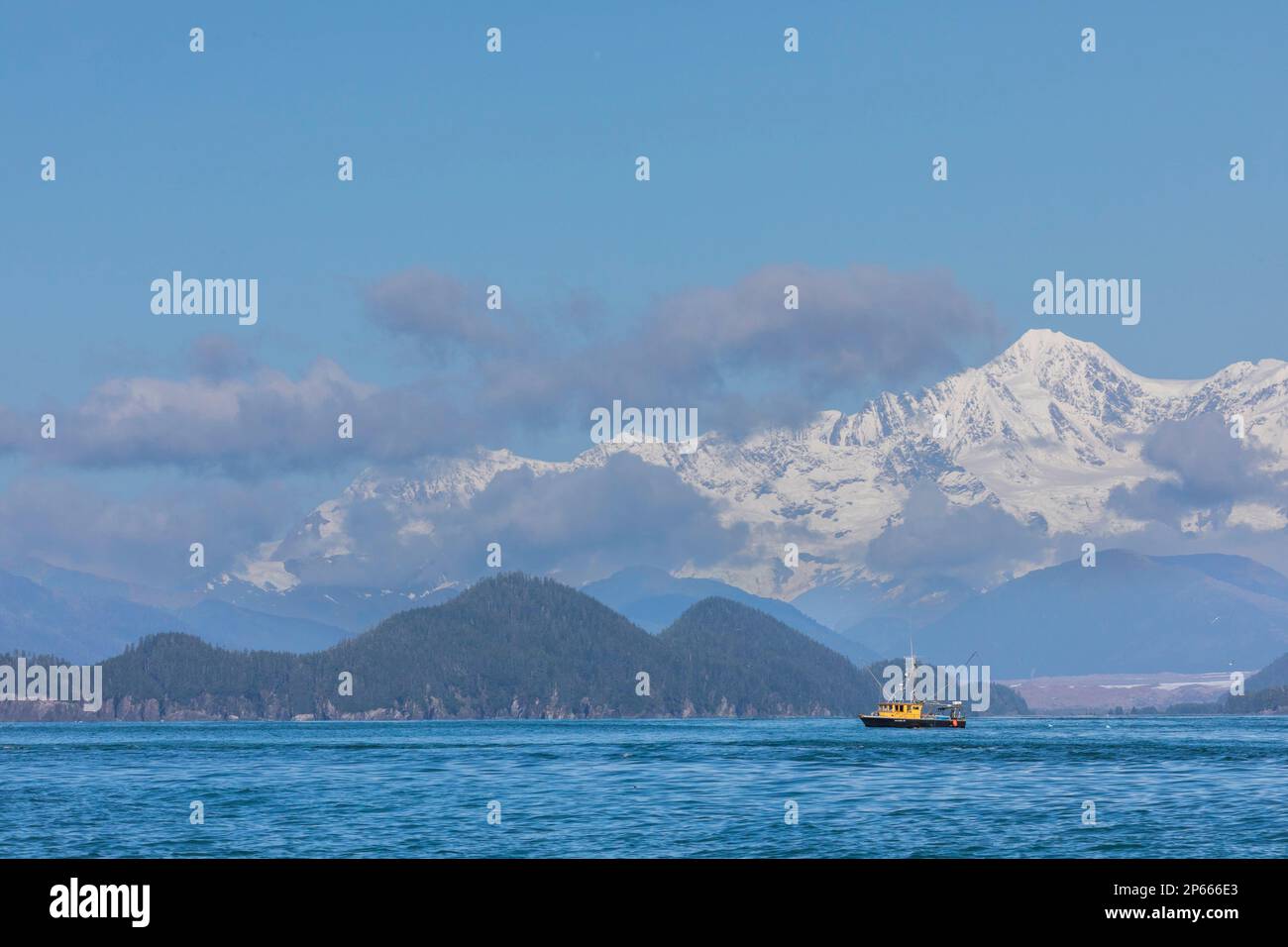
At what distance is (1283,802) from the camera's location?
A: 11544cm

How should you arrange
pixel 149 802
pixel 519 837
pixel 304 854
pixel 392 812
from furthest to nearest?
pixel 149 802, pixel 392 812, pixel 519 837, pixel 304 854

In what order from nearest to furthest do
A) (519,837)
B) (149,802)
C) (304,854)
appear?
(304,854)
(519,837)
(149,802)

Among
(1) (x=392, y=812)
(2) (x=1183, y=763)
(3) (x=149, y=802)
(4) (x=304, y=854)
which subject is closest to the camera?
(4) (x=304, y=854)

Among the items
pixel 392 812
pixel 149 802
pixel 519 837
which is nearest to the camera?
pixel 519 837

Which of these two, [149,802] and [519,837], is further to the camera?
[149,802]

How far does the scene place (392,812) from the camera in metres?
113

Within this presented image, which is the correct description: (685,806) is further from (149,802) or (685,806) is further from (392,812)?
(149,802)
